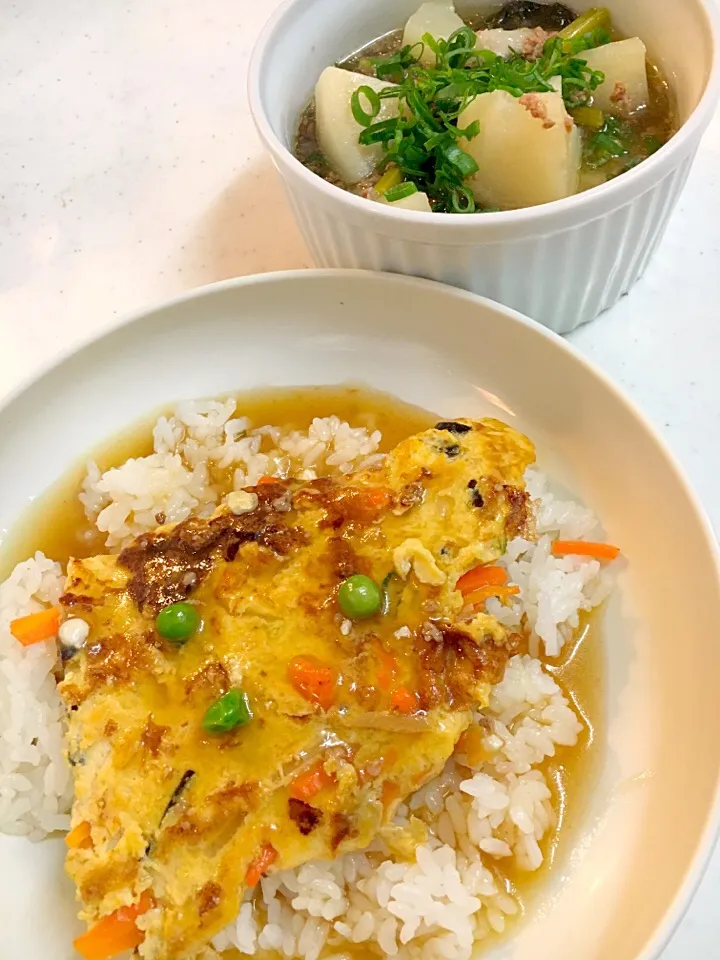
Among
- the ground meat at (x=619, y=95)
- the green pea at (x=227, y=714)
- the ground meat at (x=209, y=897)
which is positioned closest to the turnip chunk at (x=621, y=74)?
the ground meat at (x=619, y=95)

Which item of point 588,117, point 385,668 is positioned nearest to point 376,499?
point 385,668

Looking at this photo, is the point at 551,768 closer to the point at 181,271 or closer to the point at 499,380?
the point at 499,380

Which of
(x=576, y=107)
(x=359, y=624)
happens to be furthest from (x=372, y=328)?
(x=359, y=624)

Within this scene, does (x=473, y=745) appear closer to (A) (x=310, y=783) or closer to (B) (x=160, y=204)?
(A) (x=310, y=783)

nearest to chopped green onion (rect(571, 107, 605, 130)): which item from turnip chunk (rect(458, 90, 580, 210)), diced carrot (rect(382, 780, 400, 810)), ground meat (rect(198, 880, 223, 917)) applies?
turnip chunk (rect(458, 90, 580, 210))

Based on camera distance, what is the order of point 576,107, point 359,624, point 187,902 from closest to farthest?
1. point 187,902
2. point 359,624
3. point 576,107

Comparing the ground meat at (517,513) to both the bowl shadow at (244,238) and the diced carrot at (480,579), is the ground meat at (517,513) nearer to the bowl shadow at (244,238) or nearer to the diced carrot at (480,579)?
the diced carrot at (480,579)
